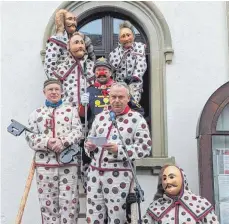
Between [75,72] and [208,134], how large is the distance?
1539 millimetres

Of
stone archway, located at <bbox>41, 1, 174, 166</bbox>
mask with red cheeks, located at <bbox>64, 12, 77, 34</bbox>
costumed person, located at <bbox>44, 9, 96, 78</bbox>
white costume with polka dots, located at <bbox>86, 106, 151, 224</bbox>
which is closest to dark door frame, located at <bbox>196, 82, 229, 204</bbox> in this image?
stone archway, located at <bbox>41, 1, 174, 166</bbox>

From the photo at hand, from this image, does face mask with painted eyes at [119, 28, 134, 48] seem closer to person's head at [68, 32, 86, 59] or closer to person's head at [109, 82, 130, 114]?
person's head at [68, 32, 86, 59]

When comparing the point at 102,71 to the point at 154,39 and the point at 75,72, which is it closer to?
the point at 75,72

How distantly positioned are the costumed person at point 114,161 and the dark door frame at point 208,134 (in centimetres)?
125

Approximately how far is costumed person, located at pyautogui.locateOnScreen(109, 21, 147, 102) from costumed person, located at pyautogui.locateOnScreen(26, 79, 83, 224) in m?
1.17

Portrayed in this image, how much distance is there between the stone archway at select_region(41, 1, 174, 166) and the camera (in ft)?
22.4

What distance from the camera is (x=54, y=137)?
208 inches

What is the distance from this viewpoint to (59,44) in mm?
6070

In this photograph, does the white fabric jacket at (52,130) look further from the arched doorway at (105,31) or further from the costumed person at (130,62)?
the arched doorway at (105,31)

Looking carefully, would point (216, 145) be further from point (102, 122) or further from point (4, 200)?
point (4, 200)

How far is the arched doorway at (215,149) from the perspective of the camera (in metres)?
5.95

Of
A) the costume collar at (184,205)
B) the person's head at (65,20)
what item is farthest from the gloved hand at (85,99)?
the costume collar at (184,205)

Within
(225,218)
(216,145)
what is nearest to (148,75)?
(216,145)

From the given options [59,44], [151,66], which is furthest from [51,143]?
[151,66]
